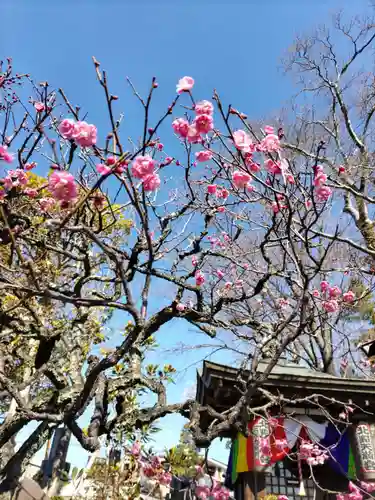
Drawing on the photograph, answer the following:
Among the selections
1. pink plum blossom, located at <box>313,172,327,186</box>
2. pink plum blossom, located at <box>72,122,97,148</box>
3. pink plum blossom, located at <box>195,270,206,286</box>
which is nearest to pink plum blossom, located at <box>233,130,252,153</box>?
pink plum blossom, located at <box>313,172,327,186</box>

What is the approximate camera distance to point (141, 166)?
127 inches

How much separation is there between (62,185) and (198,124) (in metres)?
1.42

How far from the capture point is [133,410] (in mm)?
4727

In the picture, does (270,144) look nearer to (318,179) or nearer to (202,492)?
(318,179)

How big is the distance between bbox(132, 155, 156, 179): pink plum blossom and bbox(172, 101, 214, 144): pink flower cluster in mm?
652

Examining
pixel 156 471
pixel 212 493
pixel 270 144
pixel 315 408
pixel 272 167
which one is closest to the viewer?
pixel 270 144

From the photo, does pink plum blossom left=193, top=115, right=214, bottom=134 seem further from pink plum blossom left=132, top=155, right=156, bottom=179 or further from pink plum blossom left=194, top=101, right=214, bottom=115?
pink plum blossom left=132, top=155, right=156, bottom=179

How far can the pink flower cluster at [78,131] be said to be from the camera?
2.96 m

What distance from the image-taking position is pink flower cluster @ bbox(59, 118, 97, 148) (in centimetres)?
296

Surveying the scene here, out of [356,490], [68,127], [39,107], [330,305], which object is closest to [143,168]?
[68,127]

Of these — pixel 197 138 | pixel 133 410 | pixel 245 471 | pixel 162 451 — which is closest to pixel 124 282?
pixel 197 138

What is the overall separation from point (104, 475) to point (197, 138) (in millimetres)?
5163

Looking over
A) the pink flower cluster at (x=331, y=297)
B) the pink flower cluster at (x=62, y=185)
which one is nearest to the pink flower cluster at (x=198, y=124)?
the pink flower cluster at (x=62, y=185)

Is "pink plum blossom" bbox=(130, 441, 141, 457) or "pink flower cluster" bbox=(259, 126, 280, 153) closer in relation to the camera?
"pink flower cluster" bbox=(259, 126, 280, 153)
